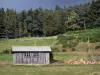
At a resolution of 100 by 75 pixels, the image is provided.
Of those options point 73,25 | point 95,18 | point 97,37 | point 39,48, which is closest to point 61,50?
point 97,37

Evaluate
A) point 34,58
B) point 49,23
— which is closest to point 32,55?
point 34,58

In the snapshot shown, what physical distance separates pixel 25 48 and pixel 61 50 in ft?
75.9

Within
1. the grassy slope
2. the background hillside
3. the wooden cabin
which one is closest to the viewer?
the grassy slope

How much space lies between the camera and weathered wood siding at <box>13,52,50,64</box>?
47406 millimetres

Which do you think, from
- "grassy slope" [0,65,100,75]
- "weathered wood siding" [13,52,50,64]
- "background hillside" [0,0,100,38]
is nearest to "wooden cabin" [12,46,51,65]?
"weathered wood siding" [13,52,50,64]

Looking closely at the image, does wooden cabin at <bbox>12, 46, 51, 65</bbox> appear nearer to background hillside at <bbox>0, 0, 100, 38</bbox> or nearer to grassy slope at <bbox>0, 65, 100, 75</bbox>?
grassy slope at <bbox>0, 65, 100, 75</bbox>

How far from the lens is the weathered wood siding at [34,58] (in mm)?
47406

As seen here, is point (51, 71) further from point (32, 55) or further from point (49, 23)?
point (49, 23)

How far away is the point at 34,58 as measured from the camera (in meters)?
47.7

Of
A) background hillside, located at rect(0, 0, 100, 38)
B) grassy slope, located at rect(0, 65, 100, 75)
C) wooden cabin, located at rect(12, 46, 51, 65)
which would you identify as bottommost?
grassy slope, located at rect(0, 65, 100, 75)

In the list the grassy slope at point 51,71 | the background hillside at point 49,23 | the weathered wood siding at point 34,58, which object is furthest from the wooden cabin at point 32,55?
the background hillside at point 49,23

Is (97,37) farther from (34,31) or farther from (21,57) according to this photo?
(34,31)

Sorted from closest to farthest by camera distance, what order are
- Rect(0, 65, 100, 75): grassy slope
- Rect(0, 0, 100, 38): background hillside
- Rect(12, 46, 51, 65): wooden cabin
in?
1. Rect(0, 65, 100, 75): grassy slope
2. Rect(12, 46, 51, 65): wooden cabin
3. Rect(0, 0, 100, 38): background hillside

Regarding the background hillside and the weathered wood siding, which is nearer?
the weathered wood siding
